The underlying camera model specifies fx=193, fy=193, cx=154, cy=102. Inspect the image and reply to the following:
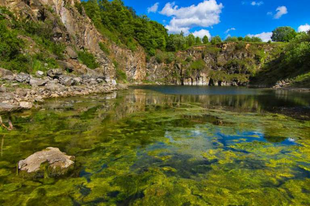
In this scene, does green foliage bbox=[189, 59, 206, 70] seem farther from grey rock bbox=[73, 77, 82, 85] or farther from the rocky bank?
grey rock bbox=[73, 77, 82, 85]

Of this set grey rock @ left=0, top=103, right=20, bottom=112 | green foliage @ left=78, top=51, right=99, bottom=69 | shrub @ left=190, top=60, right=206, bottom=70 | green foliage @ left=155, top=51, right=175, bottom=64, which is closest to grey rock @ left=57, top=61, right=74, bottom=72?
green foliage @ left=78, top=51, right=99, bottom=69

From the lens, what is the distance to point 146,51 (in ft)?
350

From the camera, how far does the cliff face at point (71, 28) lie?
34.8 metres

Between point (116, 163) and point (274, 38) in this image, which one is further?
point (274, 38)

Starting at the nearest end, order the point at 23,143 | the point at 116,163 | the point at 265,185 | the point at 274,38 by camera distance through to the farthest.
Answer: the point at 265,185 < the point at 116,163 < the point at 23,143 < the point at 274,38

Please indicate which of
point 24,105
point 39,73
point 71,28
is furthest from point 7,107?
point 71,28

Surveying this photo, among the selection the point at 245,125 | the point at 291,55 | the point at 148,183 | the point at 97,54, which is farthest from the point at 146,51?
the point at 148,183

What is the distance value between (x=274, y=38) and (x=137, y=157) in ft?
639

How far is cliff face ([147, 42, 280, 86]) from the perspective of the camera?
107875 mm

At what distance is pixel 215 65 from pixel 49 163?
120969 millimetres

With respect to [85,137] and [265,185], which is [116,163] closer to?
[85,137]

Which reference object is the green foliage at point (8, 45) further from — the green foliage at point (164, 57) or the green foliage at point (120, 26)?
the green foliage at point (164, 57)

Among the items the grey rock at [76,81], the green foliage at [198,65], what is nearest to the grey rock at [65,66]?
the grey rock at [76,81]

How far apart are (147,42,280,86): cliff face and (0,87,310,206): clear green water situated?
95081 millimetres
